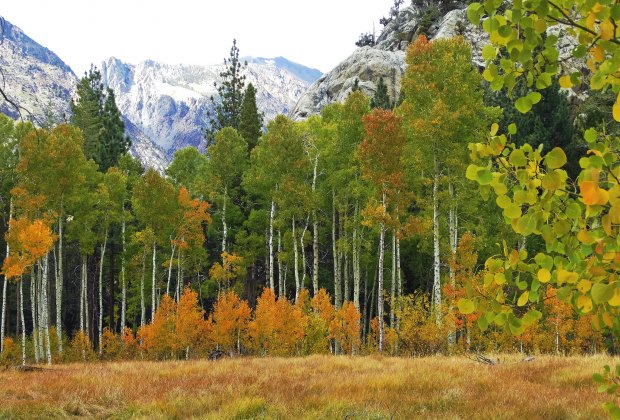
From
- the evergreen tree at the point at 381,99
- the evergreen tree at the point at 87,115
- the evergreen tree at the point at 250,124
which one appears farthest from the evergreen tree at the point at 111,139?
the evergreen tree at the point at 381,99

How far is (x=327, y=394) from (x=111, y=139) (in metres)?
37.5

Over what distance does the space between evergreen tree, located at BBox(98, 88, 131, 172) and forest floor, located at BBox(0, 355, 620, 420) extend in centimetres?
2972

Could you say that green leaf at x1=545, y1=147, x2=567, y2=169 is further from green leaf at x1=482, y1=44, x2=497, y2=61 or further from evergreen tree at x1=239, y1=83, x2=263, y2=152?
evergreen tree at x1=239, y1=83, x2=263, y2=152

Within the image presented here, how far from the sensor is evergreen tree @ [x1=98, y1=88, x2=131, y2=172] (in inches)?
1550

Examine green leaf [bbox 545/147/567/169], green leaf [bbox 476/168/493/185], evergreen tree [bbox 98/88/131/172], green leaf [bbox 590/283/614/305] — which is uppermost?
evergreen tree [bbox 98/88/131/172]

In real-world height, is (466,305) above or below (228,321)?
above

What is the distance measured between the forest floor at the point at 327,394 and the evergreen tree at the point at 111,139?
29.7 metres

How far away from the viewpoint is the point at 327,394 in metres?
9.09

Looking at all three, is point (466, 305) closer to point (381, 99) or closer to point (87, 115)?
point (381, 99)

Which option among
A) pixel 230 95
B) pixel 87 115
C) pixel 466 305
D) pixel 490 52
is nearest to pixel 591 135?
pixel 490 52

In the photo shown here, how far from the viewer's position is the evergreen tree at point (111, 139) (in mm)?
39375

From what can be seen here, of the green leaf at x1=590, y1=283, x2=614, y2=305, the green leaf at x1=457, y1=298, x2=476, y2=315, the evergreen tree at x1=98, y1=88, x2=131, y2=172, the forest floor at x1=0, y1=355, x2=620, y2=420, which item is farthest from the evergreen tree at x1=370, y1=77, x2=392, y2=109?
the green leaf at x1=590, y1=283, x2=614, y2=305

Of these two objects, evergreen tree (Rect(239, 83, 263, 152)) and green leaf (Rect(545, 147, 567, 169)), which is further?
evergreen tree (Rect(239, 83, 263, 152))

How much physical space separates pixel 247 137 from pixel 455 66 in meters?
24.1
